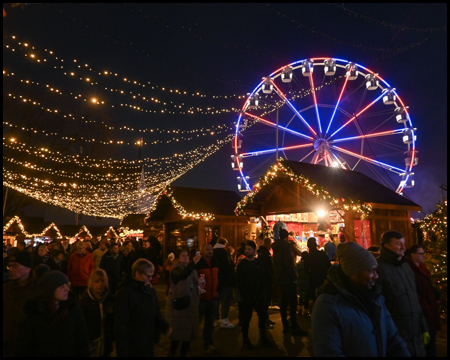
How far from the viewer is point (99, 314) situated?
438 cm

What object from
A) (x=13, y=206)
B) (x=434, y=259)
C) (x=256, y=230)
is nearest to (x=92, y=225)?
(x=13, y=206)

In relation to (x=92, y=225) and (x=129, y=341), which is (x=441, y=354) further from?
(x=92, y=225)

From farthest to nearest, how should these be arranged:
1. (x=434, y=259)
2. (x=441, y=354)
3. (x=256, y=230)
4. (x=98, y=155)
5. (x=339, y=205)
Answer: (x=98, y=155)
(x=256, y=230)
(x=339, y=205)
(x=434, y=259)
(x=441, y=354)

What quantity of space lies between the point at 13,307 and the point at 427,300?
4411 millimetres

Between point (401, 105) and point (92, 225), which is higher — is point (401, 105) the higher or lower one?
the higher one

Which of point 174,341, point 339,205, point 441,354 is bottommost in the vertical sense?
point 441,354

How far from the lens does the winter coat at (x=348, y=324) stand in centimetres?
230

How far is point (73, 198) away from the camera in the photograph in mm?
24188

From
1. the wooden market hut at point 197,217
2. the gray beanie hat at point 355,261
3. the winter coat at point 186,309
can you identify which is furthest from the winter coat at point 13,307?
the wooden market hut at point 197,217

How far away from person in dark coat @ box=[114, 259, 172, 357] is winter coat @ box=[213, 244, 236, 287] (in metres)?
2.89

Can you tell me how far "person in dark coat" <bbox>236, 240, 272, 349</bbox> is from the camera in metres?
6.01

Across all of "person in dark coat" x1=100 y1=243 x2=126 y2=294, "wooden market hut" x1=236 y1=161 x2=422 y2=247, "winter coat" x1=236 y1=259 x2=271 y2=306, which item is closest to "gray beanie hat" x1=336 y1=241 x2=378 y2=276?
"winter coat" x1=236 y1=259 x2=271 y2=306

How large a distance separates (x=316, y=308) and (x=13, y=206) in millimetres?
31769

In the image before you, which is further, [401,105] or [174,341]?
[401,105]
